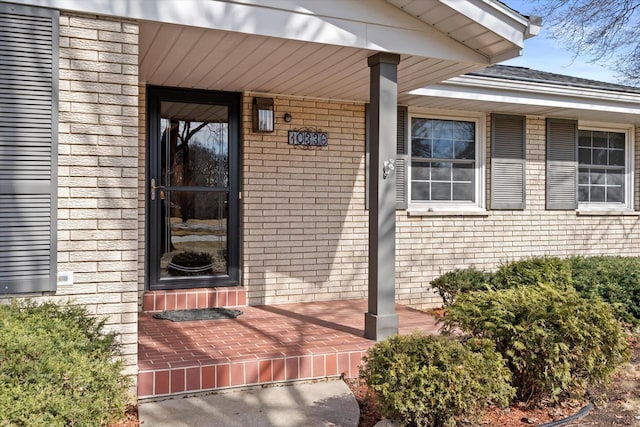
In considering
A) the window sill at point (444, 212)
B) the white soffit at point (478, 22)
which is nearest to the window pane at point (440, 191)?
the window sill at point (444, 212)

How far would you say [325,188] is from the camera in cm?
694

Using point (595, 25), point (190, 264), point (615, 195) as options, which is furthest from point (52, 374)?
point (595, 25)

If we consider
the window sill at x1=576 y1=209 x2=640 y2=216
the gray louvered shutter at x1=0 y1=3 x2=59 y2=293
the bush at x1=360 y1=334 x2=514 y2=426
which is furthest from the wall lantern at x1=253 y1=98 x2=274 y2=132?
the window sill at x1=576 y1=209 x2=640 y2=216

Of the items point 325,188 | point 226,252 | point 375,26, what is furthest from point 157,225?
point 375,26

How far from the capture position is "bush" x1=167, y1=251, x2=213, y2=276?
20.7 feet

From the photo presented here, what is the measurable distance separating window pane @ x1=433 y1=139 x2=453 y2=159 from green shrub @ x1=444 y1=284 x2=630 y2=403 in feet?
12.3

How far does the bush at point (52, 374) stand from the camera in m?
2.64

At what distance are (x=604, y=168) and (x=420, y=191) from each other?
11.4ft

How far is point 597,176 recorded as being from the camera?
901cm

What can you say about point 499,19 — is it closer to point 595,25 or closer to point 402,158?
point 402,158

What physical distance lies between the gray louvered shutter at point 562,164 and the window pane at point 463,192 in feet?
4.17

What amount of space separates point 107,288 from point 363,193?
3839 millimetres

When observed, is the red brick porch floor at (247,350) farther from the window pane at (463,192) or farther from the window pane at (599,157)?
the window pane at (599,157)

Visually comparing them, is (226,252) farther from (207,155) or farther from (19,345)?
(19,345)
